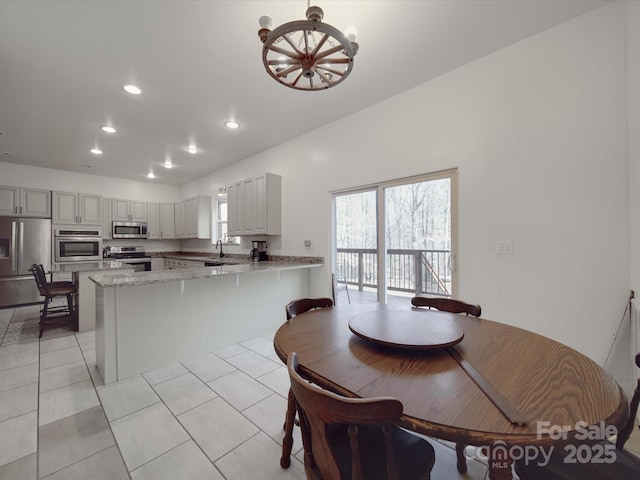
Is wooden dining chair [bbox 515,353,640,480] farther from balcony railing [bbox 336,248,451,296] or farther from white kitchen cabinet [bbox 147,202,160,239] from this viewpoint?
white kitchen cabinet [bbox 147,202,160,239]

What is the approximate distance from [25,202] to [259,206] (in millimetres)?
4595

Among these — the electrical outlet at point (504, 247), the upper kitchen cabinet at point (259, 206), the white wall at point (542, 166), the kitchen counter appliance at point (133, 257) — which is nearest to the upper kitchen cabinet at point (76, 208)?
the kitchen counter appliance at point (133, 257)

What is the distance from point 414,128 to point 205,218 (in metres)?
4.98

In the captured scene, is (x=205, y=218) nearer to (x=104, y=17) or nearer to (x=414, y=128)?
(x=104, y=17)

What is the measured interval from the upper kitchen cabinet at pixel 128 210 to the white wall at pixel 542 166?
5783mm

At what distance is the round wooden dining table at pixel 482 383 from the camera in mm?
696

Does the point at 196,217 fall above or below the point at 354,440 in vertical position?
above

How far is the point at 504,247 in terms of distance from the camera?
2.32m

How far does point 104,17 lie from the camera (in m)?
1.92

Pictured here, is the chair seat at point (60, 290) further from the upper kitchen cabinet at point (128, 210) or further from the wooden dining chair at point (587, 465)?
the wooden dining chair at point (587, 465)

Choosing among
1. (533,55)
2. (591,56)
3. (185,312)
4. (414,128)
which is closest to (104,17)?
→ (185,312)

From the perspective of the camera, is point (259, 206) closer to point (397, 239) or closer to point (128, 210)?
point (397, 239)

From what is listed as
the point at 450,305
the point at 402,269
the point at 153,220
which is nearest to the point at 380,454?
the point at 450,305

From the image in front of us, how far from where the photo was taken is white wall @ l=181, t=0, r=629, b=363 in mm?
1896
